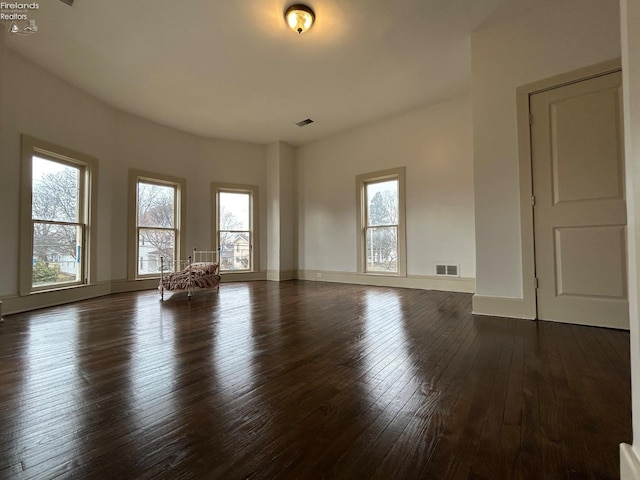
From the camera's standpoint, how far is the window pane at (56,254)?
385 cm

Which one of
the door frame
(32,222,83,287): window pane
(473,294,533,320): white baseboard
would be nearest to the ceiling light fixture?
the door frame

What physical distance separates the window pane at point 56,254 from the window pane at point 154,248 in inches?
41.1

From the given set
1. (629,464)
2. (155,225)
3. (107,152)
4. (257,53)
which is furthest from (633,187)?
(155,225)

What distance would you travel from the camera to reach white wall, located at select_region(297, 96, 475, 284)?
15.7ft

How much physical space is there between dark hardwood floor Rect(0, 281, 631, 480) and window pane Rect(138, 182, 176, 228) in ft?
10.1

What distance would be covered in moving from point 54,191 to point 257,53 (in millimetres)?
3464

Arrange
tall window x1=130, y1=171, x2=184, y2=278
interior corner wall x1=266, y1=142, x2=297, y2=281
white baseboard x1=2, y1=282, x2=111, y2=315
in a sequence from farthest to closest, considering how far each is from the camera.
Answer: interior corner wall x1=266, y1=142, x2=297, y2=281 < tall window x1=130, y1=171, x2=184, y2=278 < white baseboard x1=2, y1=282, x2=111, y2=315

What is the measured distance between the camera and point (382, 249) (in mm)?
5730

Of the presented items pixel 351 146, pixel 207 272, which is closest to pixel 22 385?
pixel 207 272

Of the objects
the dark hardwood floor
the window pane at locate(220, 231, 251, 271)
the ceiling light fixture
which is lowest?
the dark hardwood floor

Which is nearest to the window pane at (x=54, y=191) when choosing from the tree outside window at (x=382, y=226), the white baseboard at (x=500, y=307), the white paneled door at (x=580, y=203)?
the tree outside window at (x=382, y=226)

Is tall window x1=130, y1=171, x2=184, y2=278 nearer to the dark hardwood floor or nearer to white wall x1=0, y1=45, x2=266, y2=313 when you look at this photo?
white wall x1=0, y1=45, x2=266, y2=313

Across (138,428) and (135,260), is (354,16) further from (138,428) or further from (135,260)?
(135,260)

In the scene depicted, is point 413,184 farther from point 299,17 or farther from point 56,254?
point 56,254
